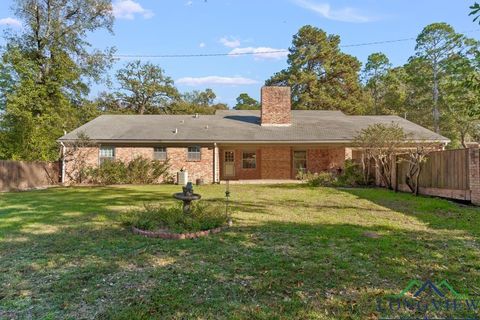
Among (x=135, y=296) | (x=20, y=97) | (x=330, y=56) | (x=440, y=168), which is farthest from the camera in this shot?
(x=330, y=56)

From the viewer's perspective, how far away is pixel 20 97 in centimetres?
2122

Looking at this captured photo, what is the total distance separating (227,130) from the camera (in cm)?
1994

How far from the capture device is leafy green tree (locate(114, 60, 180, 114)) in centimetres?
3634

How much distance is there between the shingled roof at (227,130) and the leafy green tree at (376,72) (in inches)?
746

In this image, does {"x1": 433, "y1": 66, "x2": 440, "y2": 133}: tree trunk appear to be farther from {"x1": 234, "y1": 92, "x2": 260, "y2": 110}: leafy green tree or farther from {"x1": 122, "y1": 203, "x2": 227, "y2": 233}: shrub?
{"x1": 122, "y1": 203, "x2": 227, "y2": 233}: shrub

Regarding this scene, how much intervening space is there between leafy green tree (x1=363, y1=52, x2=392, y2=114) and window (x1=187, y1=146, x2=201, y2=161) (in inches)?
1125

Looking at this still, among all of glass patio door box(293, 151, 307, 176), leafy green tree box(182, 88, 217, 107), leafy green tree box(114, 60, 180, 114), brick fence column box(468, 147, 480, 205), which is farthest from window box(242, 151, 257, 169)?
leafy green tree box(182, 88, 217, 107)

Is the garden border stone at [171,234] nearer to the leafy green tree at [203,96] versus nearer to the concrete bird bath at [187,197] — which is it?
the concrete bird bath at [187,197]

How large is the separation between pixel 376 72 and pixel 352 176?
29958mm

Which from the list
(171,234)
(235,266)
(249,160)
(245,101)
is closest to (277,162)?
(249,160)

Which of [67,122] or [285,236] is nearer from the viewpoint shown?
[285,236]

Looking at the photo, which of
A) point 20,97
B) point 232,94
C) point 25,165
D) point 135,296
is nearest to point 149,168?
point 25,165

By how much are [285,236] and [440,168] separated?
781 cm

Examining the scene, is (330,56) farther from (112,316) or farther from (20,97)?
(112,316)
